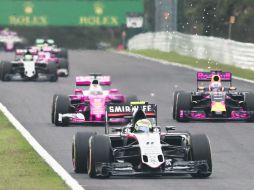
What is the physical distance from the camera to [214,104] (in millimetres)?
26781

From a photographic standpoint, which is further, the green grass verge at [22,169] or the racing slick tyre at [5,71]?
the racing slick tyre at [5,71]

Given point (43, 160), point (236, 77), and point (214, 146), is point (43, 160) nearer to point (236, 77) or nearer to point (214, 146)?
point (214, 146)

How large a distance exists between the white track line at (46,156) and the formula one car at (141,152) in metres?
0.36

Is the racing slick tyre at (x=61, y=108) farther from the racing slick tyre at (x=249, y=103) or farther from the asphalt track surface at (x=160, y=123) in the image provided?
the racing slick tyre at (x=249, y=103)

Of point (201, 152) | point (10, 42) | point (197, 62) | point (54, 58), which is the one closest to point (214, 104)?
point (201, 152)

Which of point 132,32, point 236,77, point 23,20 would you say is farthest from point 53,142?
point 132,32

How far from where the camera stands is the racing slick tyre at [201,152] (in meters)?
16.7

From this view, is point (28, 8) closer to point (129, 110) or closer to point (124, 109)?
point (124, 109)

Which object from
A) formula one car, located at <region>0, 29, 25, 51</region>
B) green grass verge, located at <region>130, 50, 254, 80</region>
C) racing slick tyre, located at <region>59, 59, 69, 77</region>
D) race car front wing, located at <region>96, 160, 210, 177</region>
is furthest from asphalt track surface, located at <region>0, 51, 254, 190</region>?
formula one car, located at <region>0, 29, 25, 51</region>

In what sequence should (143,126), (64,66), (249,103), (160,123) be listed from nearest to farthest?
1. (143,126)
2. (160,123)
3. (249,103)
4. (64,66)

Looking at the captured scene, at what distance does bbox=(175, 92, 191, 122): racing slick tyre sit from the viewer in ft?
87.7

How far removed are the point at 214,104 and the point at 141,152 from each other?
33.5 feet

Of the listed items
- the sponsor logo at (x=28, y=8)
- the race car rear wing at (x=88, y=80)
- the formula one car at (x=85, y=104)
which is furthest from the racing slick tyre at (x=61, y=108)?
the sponsor logo at (x=28, y=8)

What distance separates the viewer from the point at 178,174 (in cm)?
1698
